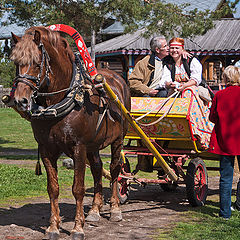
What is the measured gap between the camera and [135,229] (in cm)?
620

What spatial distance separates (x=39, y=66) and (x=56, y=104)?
21.5 inches

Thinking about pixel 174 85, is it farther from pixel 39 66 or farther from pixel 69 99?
pixel 39 66

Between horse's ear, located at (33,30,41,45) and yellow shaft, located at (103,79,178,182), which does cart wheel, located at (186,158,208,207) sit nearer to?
yellow shaft, located at (103,79,178,182)

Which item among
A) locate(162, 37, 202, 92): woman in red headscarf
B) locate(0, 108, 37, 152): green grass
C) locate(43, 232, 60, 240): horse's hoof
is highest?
locate(162, 37, 202, 92): woman in red headscarf

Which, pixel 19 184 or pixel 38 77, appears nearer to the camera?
pixel 38 77

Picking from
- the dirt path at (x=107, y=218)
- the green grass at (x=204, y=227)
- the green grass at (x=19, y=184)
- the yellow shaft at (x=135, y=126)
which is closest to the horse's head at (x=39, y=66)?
the yellow shaft at (x=135, y=126)

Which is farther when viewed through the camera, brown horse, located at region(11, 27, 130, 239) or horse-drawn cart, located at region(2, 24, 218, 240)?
horse-drawn cart, located at region(2, 24, 218, 240)

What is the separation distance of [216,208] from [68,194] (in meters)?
2.76

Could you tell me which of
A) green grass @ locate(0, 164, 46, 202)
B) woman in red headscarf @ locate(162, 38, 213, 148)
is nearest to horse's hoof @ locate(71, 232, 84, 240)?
woman in red headscarf @ locate(162, 38, 213, 148)

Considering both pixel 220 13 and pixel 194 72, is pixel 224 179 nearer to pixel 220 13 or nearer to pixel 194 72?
pixel 194 72

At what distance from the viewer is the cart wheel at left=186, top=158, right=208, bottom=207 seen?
737 cm

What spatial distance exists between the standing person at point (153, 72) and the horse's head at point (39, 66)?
242 centimetres

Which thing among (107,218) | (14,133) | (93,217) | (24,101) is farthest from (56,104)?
(14,133)

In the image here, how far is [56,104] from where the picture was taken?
218 inches
